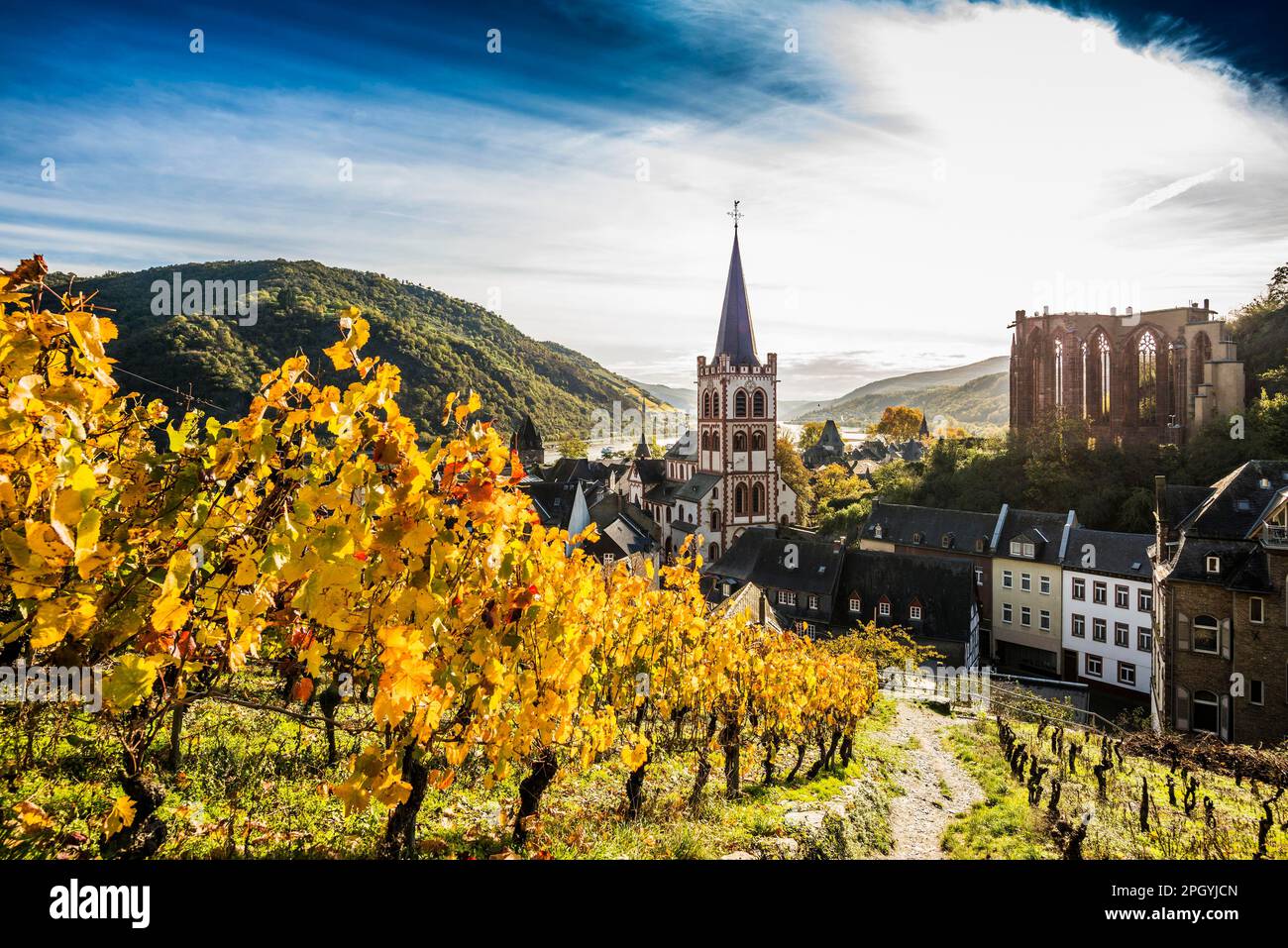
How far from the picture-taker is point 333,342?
35.7m

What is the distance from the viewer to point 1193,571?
2159 centimetres

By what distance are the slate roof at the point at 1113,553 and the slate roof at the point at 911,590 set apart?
20.6ft

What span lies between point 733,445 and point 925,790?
1435 inches

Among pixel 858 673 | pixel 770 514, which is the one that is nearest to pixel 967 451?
pixel 770 514

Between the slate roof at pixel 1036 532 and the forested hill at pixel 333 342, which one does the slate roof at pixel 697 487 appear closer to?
the forested hill at pixel 333 342

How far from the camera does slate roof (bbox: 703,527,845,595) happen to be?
34.4 m

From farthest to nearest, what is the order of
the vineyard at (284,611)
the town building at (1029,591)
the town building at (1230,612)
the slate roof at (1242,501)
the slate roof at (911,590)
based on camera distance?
the town building at (1029,591) → the slate roof at (911,590) → the slate roof at (1242,501) → the town building at (1230,612) → the vineyard at (284,611)

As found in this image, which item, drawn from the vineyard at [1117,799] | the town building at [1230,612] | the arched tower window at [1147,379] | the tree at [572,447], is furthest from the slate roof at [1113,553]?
the tree at [572,447]

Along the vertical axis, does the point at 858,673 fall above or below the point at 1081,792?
above

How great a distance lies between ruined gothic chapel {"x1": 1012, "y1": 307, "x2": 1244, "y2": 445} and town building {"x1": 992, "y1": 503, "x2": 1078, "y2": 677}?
51.0 feet

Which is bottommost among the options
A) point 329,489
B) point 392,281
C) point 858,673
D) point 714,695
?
point 858,673

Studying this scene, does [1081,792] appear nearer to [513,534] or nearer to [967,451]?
[513,534]

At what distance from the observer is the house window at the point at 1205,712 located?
70.4ft
